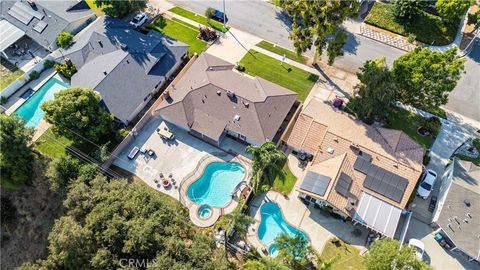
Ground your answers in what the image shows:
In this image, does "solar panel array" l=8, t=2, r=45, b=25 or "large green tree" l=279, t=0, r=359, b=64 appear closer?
"large green tree" l=279, t=0, r=359, b=64

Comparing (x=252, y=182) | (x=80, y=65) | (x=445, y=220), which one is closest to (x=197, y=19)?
(x=80, y=65)

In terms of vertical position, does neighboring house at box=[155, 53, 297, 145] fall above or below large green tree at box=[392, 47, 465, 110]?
below

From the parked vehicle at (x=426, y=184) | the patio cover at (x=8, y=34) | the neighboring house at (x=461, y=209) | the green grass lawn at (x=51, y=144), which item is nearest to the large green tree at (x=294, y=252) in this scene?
the neighboring house at (x=461, y=209)

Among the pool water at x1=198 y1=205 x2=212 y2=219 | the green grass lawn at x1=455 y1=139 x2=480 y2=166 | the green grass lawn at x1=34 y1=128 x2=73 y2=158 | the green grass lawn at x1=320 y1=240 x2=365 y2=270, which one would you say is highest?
the green grass lawn at x1=455 y1=139 x2=480 y2=166

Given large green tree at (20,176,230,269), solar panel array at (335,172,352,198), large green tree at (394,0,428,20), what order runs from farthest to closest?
large green tree at (394,0,428,20)
solar panel array at (335,172,352,198)
large green tree at (20,176,230,269)

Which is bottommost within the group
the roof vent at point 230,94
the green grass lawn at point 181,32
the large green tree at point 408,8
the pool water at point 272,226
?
the pool water at point 272,226

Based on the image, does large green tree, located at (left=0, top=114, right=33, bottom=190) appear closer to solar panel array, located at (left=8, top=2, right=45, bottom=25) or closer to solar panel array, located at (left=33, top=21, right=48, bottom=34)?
solar panel array, located at (left=33, top=21, right=48, bottom=34)

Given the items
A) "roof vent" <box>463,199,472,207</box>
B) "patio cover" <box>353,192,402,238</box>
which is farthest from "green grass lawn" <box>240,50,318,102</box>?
"roof vent" <box>463,199,472,207</box>

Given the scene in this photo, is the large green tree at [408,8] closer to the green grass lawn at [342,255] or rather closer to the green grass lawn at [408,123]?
the green grass lawn at [408,123]
